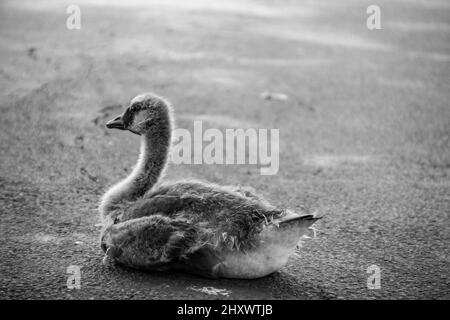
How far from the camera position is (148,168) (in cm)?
439

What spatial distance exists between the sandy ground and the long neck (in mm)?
431

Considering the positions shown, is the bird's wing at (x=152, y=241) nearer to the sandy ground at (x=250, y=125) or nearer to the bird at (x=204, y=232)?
the bird at (x=204, y=232)

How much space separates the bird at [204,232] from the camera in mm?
3734

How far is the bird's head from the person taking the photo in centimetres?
438

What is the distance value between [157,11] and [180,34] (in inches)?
65.7

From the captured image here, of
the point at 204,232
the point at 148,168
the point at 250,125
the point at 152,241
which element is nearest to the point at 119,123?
the point at 148,168

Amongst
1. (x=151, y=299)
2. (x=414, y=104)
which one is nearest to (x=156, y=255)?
(x=151, y=299)

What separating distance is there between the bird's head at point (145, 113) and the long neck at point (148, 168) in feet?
0.11

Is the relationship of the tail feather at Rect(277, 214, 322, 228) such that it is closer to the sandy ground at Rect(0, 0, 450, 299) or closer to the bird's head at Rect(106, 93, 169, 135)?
the sandy ground at Rect(0, 0, 450, 299)

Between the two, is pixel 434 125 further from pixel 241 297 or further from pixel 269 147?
pixel 241 297

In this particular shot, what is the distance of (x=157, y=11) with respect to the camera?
39.0 feet

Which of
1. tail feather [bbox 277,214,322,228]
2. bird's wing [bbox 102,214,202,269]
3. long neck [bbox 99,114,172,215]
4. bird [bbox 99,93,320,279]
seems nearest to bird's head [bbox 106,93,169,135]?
long neck [bbox 99,114,172,215]
